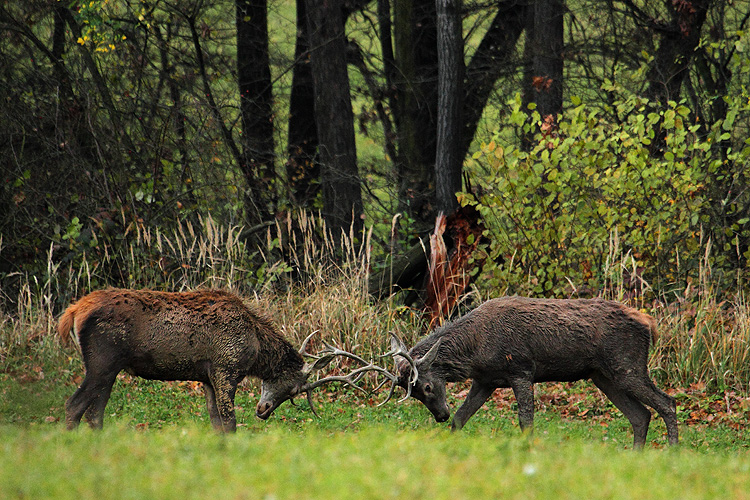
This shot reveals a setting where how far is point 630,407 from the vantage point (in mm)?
9570

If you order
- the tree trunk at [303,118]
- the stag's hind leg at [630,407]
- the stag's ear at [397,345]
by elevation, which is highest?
the tree trunk at [303,118]

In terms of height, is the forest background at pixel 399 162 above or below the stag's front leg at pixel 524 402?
above

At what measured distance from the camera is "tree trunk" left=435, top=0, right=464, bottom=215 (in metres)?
16.8

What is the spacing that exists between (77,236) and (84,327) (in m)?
6.04

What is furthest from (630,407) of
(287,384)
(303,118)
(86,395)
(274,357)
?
(303,118)

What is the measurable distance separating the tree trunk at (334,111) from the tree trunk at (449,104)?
1818 millimetres

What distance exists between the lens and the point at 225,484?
193 inches

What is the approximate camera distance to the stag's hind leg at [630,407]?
9.45 metres

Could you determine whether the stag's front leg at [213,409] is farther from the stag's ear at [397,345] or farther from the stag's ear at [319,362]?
the stag's ear at [397,345]

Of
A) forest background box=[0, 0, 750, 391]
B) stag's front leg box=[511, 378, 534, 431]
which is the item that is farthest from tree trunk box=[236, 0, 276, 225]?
stag's front leg box=[511, 378, 534, 431]

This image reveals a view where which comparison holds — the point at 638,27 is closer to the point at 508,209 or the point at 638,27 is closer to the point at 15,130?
the point at 508,209

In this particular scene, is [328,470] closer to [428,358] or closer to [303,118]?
[428,358]

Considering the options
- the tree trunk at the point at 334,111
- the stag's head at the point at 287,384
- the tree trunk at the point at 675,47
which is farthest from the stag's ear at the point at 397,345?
the tree trunk at the point at 675,47

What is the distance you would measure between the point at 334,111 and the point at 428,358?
9.47 m
